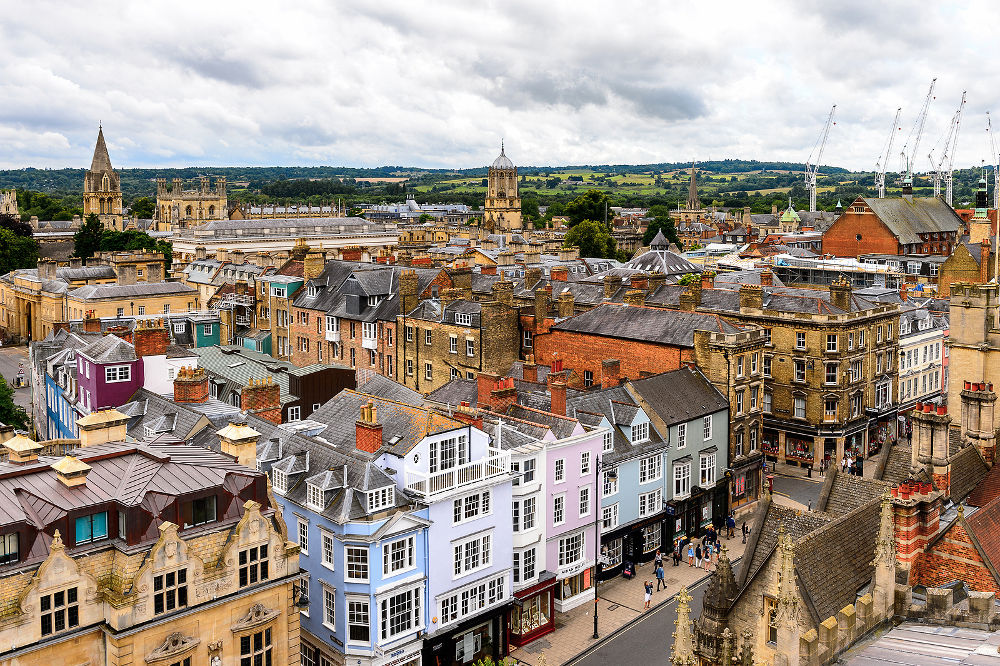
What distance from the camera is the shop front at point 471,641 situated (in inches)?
1330

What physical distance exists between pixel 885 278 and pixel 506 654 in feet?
210

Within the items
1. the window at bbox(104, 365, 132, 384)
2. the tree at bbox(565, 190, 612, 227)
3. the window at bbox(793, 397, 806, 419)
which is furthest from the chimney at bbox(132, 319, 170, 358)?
the tree at bbox(565, 190, 612, 227)

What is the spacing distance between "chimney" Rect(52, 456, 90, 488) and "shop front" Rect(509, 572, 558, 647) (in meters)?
18.1

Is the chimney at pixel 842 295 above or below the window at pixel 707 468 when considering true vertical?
above

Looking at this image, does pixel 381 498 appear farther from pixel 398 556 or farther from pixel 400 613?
pixel 400 613

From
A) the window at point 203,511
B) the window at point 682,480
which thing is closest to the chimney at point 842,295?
the window at point 682,480

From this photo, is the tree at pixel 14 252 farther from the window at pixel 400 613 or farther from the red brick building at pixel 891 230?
the red brick building at pixel 891 230

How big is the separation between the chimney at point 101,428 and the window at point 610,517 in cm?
2234

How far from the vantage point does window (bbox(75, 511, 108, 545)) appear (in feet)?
81.0

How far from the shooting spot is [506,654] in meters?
36.8

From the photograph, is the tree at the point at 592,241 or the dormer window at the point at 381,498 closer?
the dormer window at the point at 381,498

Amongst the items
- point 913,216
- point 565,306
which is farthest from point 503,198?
point 565,306

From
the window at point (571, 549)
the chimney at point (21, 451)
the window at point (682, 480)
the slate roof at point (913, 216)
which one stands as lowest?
the window at point (571, 549)

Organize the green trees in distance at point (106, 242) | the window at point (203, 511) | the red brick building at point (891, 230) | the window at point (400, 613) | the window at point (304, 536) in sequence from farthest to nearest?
the green trees in distance at point (106, 242) < the red brick building at point (891, 230) < the window at point (304, 536) < the window at point (400, 613) < the window at point (203, 511)
